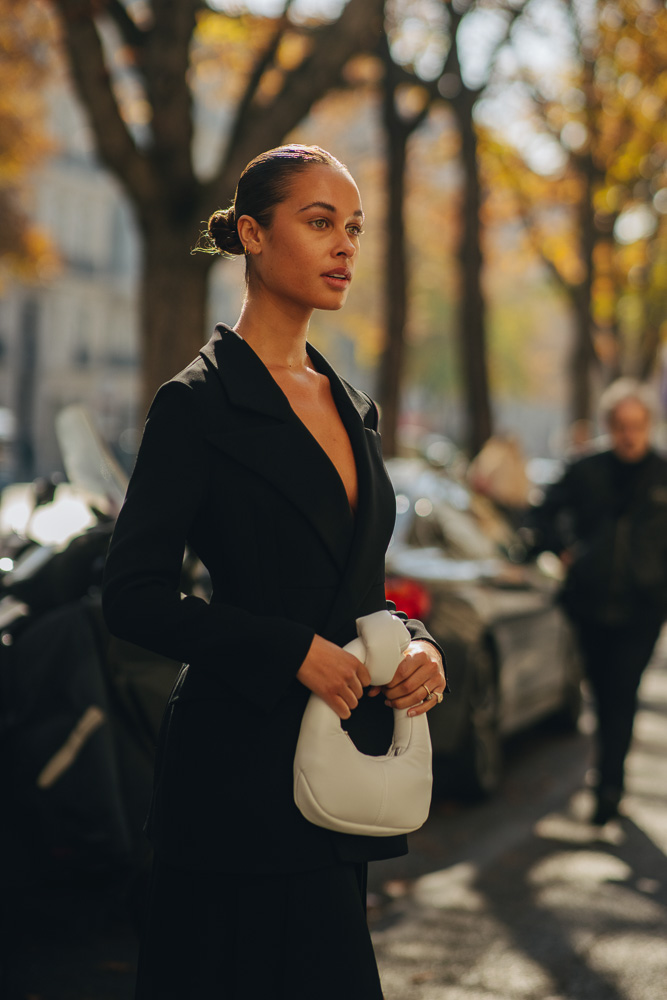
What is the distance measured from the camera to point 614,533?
6.97m

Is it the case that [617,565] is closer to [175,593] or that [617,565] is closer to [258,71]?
[175,593]

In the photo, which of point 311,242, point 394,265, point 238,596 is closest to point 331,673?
point 238,596

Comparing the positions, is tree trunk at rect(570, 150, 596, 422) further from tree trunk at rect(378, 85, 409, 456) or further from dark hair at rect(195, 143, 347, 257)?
dark hair at rect(195, 143, 347, 257)

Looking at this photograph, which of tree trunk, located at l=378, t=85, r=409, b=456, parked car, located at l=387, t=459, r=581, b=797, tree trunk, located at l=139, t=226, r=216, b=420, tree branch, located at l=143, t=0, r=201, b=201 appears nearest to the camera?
parked car, located at l=387, t=459, r=581, b=797

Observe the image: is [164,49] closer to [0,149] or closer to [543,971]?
[543,971]

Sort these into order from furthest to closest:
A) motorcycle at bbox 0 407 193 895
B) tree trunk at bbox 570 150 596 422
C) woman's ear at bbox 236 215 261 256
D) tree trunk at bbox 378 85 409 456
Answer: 1. tree trunk at bbox 570 150 596 422
2. tree trunk at bbox 378 85 409 456
3. motorcycle at bbox 0 407 193 895
4. woman's ear at bbox 236 215 261 256

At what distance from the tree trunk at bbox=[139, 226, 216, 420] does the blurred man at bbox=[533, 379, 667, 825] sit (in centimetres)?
386

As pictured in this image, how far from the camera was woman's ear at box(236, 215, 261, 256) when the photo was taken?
259 cm

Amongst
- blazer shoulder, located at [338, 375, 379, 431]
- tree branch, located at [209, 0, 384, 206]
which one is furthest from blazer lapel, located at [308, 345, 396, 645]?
tree branch, located at [209, 0, 384, 206]

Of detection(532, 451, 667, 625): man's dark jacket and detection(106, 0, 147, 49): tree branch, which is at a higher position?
detection(106, 0, 147, 49): tree branch

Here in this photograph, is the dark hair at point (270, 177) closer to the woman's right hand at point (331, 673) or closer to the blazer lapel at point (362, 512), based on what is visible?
the blazer lapel at point (362, 512)

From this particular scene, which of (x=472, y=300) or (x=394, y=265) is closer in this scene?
(x=394, y=265)

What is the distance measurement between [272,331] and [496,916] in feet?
11.2

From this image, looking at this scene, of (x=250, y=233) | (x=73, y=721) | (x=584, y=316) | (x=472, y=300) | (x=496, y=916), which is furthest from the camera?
(x=584, y=316)
